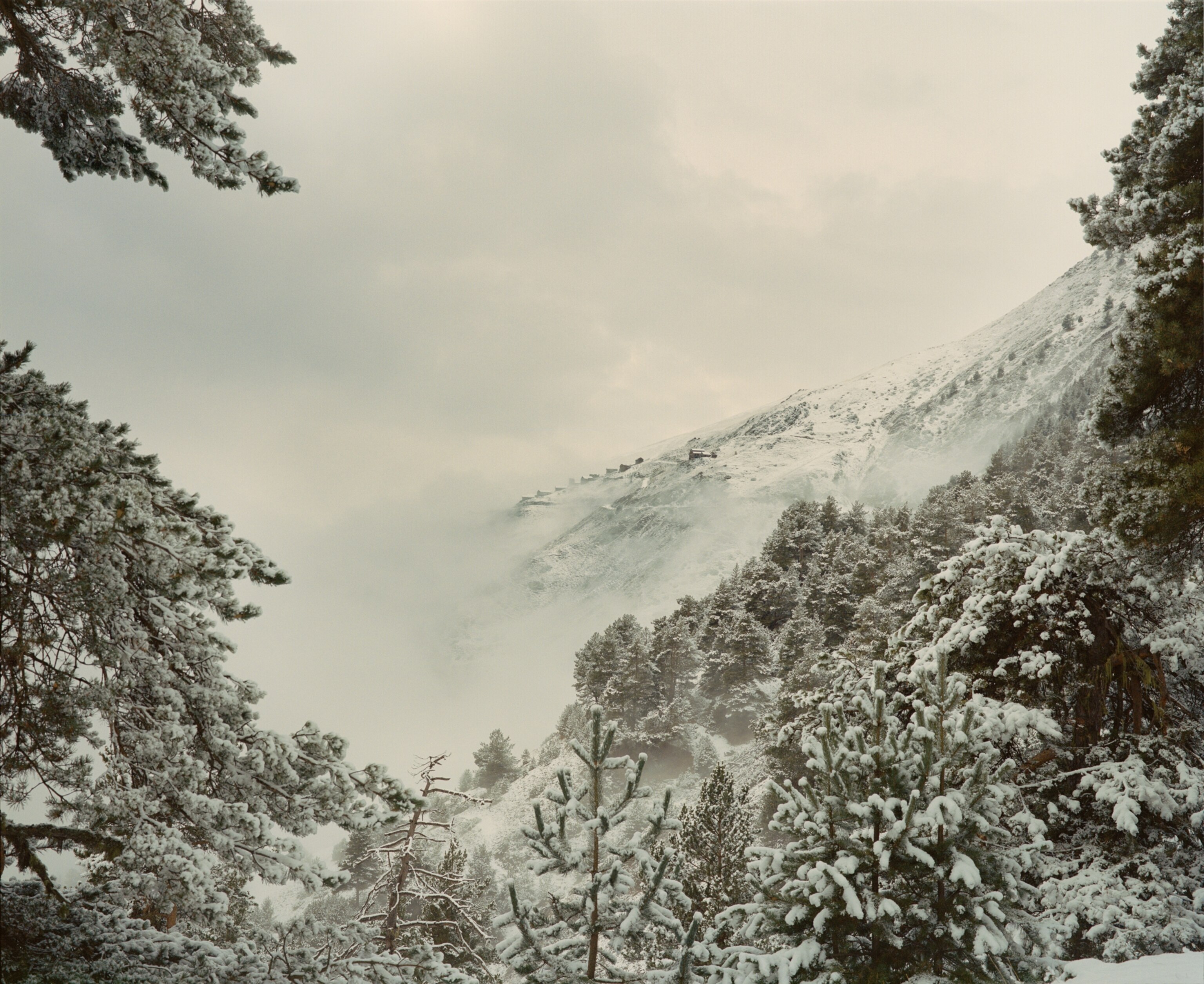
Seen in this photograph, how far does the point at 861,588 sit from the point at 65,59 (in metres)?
44.1

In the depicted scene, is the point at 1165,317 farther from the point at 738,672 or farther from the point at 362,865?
the point at 738,672

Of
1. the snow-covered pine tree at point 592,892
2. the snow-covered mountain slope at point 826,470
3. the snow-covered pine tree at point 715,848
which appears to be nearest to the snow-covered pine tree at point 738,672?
the snow-covered pine tree at point 715,848

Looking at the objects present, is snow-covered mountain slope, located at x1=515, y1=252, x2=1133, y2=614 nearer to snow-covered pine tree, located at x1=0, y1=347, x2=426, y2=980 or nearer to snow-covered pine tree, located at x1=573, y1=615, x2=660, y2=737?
snow-covered pine tree, located at x1=573, y1=615, x2=660, y2=737

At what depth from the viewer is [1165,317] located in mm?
8141

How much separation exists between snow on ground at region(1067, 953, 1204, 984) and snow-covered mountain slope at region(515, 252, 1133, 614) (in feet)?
369

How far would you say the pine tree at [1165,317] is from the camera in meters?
7.82

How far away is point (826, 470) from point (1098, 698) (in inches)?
6474

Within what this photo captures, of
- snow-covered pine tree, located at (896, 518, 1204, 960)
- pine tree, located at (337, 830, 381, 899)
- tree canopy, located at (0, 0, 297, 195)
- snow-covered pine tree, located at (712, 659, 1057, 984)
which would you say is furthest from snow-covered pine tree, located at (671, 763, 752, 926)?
tree canopy, located at (0, 0, 297, 195)

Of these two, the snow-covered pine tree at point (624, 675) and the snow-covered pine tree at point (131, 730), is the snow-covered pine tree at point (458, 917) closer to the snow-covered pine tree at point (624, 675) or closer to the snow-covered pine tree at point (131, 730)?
the snow-covered pine tree at point (131, 730)

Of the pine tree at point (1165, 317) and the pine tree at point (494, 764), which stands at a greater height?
the pine tree at point (494, 764)

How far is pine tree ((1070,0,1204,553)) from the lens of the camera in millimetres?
7816

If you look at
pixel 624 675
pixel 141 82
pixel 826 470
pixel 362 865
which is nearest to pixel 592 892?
pixel 141 82

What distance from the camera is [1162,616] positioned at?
9258 millimetres

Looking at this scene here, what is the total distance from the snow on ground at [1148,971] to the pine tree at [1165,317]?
4558 mm
